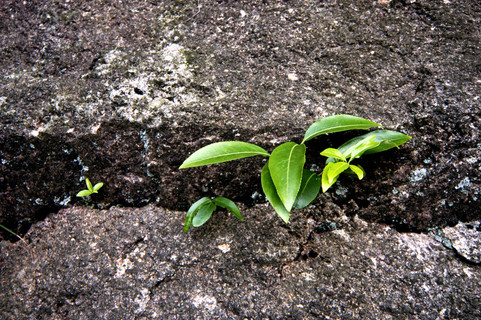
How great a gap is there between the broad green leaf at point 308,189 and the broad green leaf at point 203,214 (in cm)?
28

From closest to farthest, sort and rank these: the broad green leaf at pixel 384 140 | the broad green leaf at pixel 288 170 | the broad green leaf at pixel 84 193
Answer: the broad green leaf at pixel 288 170 → the broad green leaf at pixel 384 140 → the broad green leaf at pixel 84 193

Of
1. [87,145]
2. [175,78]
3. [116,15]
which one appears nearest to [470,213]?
[175,78]

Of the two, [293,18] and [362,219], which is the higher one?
[293,18]

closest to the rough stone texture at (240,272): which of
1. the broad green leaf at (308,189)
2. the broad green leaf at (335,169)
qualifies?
the broad green leaf at (308,189)

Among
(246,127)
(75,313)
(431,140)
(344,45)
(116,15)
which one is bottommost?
(75,313)

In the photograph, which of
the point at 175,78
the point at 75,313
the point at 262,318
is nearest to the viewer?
the point at 262,318

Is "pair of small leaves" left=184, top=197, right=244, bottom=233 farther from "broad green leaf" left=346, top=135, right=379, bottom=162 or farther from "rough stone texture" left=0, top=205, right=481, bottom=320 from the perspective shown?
"broad green leaf" left=346, top=135, right=379, bottom=162

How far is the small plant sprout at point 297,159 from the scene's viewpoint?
96 cm

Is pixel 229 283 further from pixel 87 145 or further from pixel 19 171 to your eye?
pixel 19 171

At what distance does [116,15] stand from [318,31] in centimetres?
88

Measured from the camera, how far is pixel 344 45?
1271 mm

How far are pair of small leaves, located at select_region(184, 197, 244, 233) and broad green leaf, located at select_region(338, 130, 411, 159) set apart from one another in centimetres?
40

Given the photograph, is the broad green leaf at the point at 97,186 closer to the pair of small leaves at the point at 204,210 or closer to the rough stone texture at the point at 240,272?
the rough stone texture at the point at 240,272

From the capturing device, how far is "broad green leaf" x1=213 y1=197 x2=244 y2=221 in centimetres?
109
